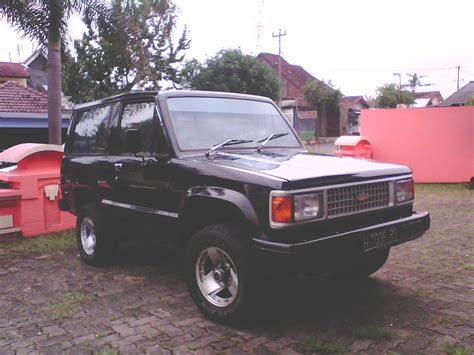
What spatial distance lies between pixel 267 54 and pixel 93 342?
4641cm

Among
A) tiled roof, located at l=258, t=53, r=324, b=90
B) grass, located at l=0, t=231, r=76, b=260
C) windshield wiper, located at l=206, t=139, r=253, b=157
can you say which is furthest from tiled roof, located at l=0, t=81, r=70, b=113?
tiled roof, located at l=258, t=53, r=324, b=90

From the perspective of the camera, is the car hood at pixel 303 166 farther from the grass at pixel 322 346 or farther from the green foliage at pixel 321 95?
the green foliage at pixel 321 95

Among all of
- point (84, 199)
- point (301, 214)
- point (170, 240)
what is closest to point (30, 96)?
point (84, 199)

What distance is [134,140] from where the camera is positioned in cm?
427

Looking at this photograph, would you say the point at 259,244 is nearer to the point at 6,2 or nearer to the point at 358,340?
the point at 358,340

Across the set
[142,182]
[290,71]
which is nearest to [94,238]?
[142,182]

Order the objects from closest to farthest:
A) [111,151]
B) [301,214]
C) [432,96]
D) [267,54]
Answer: [301,214] → [111,151] → [267,54] → [432,96]

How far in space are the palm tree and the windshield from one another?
24.2 ft

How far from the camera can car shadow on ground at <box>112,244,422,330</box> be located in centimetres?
376

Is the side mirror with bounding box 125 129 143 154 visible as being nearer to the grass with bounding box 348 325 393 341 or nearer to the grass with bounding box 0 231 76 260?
the grass with bounding box 348 325 393 341

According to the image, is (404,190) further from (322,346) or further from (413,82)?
(413,82)

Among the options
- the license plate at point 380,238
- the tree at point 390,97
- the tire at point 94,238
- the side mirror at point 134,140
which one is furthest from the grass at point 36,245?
the tree at point 390,97

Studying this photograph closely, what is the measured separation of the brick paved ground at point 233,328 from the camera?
135 inches

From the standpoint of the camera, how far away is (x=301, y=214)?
3264 millimetres
